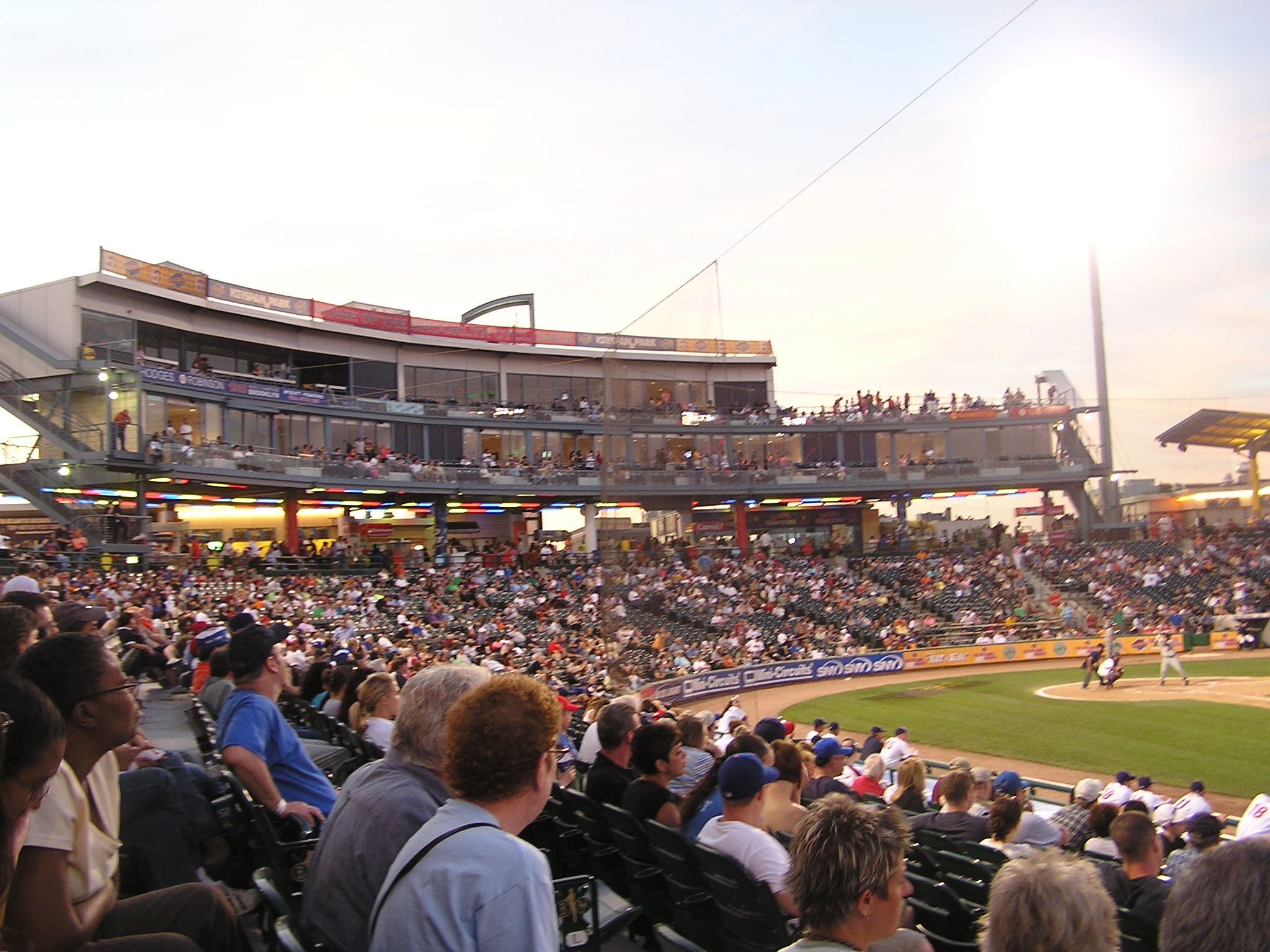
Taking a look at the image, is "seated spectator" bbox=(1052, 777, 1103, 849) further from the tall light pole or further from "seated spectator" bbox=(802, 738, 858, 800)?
the tall light pole

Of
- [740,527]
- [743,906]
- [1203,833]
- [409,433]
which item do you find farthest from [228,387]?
[1203,833]

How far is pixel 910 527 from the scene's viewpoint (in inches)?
1667

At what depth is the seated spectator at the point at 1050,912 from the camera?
2.50 meters

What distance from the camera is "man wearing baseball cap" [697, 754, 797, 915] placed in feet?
15.8

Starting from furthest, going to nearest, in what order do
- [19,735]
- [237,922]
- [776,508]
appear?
1. [776,508]
2. [237,922]
3. [19,735]

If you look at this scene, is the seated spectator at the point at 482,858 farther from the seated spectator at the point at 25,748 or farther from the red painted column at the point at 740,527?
the red painted column at the point at 740,527

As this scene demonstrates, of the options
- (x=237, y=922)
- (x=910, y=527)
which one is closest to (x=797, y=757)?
(x=237, y=922)

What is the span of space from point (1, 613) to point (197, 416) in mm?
34478

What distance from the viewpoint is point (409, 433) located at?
4388 centimetres

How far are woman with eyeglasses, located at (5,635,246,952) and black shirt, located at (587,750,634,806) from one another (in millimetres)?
3170

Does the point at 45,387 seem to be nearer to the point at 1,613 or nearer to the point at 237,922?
the point at 1,613

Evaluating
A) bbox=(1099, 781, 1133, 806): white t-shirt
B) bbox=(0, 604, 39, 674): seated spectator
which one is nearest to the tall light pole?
bbox=(1099, 781, 1133, 806): white t-shirt

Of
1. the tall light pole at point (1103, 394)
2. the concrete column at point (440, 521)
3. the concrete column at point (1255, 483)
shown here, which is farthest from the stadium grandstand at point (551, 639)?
the concrete column at point (1255, 483)

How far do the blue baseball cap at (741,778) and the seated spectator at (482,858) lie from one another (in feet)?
8.64
